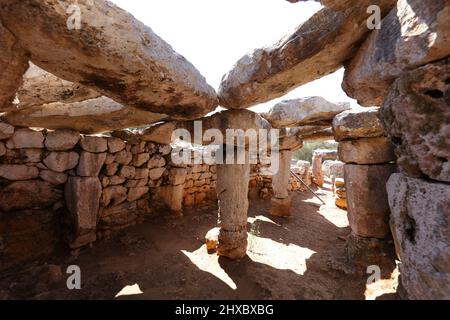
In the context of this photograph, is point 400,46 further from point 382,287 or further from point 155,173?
point 155,173

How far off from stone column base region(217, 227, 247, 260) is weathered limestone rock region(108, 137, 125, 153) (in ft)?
8.15

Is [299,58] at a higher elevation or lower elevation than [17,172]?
higher

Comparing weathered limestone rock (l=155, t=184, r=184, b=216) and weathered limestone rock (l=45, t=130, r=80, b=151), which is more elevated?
weathered limestone rock (l=45, t=130, r=80, b=151)

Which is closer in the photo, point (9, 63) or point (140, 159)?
point (9, 63)

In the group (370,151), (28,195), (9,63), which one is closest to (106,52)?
(9,63)

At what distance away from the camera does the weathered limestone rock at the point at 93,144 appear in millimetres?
3550

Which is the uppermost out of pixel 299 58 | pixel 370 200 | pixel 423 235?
pixel 299 58

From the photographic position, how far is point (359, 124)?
300 cm

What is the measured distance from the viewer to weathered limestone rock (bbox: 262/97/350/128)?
374cm

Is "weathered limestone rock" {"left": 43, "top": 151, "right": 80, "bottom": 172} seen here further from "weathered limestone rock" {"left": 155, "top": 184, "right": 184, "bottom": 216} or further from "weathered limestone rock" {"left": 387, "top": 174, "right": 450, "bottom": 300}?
"weathered limestone rock" {"left": 387, "top": 174, "right": 450, "bottom": 300}

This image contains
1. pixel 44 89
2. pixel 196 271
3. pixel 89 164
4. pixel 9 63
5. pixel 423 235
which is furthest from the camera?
pixel 89 164

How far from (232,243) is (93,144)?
2.85m

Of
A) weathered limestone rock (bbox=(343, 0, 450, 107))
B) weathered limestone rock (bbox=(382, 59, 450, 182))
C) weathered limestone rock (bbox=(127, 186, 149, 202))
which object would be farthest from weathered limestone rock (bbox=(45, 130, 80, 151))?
weathered limestone rock (bbox=(382, 59, 450, 182))
